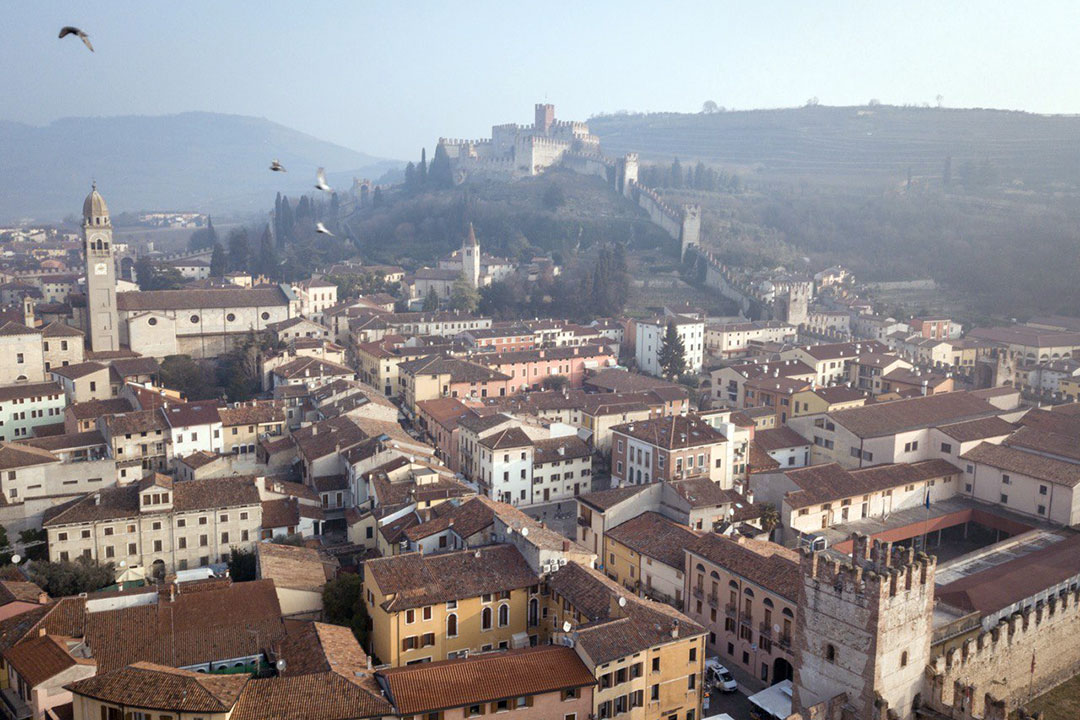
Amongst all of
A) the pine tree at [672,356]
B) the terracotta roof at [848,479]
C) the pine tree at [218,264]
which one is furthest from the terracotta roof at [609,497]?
the pine tree at [218,264]

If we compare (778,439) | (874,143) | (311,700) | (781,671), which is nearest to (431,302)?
(778,439)

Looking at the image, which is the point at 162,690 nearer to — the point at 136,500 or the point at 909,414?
the point at 136,500

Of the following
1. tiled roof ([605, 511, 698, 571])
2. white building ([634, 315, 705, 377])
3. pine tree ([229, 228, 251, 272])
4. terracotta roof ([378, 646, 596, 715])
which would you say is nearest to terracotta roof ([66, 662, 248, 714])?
terracotta roof ([378, 646, 596, 715])

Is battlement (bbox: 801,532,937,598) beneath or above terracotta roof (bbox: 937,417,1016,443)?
above

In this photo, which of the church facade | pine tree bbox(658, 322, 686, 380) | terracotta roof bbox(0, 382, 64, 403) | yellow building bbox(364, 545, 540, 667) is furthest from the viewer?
pine tree bbox(658, 322, 686, 380)

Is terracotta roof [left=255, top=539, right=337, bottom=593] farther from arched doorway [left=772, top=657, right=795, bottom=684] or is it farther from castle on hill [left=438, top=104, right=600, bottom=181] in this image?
castle on hill [left=438, top=104, right=600, bottom=181]

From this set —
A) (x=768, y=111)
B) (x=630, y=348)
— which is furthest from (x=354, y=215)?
(x=768, y=111)

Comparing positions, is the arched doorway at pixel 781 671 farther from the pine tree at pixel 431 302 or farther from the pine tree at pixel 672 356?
the pine tree at pixel 431 302

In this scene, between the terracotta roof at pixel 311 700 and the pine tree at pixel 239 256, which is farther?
the pine tree at pixel 239 256
